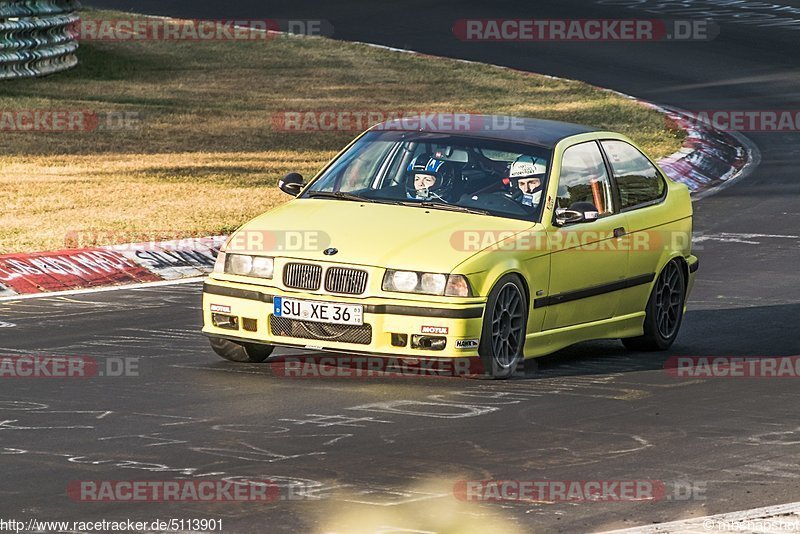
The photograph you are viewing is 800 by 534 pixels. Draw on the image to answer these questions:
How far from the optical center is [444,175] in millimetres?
11031

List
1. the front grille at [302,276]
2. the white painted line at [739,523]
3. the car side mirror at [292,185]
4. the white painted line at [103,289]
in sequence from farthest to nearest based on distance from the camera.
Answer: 1. the white painted line at [103,289]
2. the car side mirror at [292,185]
3. the front grille at [302,276]
4. the white painted line at [739,523]

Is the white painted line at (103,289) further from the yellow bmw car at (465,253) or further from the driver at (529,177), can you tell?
the driver at (529,177)

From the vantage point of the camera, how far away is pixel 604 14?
38.3 meters

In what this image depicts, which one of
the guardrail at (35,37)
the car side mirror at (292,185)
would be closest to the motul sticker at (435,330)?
the car side mirror at (292,185)

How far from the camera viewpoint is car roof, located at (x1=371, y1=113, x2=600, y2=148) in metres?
11.2

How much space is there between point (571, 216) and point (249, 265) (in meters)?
1.99

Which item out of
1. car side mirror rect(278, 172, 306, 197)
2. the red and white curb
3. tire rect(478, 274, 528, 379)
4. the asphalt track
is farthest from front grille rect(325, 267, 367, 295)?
the red and white curb

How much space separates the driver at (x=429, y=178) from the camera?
10914 millimetres

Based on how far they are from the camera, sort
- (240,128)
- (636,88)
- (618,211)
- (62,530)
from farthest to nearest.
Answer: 1. (636,88)
2. (240,128)
3. (618,211)
4. (62,530)

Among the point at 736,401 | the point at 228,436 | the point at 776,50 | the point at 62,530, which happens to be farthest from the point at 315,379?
the point at 776,50

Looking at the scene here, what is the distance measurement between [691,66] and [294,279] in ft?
74.7

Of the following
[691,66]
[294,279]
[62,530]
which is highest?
[691,66]

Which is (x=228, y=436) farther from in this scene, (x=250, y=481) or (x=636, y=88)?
(x=636, y=88)

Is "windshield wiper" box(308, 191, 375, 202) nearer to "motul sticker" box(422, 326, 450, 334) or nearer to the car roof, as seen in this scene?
the car roof
